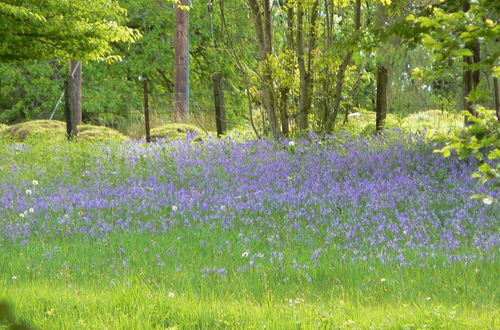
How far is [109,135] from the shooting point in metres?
19.5

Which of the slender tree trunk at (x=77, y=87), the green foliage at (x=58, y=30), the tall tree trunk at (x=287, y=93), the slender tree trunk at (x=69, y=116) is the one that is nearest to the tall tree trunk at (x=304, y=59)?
the tall tree trunk at (x=287, y=93)

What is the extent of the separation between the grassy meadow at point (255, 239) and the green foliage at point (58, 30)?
4.11m

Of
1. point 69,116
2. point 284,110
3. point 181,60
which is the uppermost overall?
point 181,60

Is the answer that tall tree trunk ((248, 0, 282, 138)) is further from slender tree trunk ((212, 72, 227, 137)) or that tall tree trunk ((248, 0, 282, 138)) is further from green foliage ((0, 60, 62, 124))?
green foliage ((0, 60, 62, 124))

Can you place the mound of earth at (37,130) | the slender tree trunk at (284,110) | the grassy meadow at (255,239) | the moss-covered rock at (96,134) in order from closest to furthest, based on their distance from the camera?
the grassy meadow at (255,239), the slender tree trunk at (284,110), the moss-covered rock at (96,134), the mound of earth at (37,130)

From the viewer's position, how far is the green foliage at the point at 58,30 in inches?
597

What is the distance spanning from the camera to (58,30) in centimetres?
1566

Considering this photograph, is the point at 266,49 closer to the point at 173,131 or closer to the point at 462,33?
the point at 173,131

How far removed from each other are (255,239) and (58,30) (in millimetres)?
10450

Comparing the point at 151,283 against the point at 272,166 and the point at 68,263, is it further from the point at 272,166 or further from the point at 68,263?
the point at 272,166

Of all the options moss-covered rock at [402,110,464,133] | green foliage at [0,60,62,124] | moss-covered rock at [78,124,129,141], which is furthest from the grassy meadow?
green foliage at [0,60,62,124]

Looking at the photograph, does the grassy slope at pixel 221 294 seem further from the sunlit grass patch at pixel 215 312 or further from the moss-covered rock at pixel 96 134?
the moss-covered rock at pixel 96 134

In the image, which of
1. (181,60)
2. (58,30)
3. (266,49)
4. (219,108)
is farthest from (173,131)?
(266,49)

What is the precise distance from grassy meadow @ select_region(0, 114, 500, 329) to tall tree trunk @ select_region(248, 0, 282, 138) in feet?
3.87
